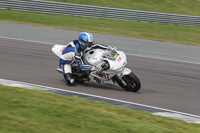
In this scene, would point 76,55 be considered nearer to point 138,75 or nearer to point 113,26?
point 138,75

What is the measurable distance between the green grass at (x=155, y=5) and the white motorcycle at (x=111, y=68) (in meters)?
19.8

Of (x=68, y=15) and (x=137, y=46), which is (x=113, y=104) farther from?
(x=68, y=15)

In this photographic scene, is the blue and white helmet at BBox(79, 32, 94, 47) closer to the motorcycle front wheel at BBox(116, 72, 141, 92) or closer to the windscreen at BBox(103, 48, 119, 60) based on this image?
the windscreen at BBox(103, 48, 119, 60)

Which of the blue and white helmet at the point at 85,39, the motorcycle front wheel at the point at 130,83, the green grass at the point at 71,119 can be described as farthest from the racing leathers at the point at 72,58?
the green grass at the point at 71,119

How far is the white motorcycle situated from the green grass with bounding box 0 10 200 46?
394 inches

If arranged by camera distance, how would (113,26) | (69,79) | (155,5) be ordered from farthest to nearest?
(155,5)
(113,26)
(69,79)

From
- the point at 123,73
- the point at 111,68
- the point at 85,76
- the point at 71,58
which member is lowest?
the point at 85,76

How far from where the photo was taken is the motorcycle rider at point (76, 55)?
1005cm

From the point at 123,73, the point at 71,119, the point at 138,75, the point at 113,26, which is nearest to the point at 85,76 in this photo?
the point at 123,73

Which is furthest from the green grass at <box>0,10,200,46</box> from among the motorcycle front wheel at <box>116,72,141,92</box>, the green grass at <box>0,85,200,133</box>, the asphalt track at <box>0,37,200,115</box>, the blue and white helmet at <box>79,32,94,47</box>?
the green grass at <box>0,85,200,133</box>

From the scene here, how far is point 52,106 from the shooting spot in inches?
280

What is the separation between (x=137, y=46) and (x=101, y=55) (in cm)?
784

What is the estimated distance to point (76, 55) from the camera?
10055 mm

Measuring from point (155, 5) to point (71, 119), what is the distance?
85.1 feet
